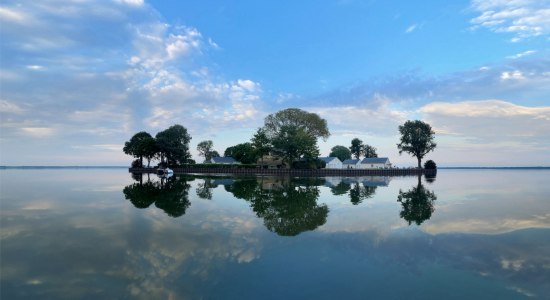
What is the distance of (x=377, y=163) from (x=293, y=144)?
50.0 meters

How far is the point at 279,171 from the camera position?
76875 millimetres

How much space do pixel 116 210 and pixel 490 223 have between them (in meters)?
15.4

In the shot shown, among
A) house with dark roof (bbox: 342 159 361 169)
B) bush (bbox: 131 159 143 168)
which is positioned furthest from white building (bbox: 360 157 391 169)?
bush (bbox: 131 159 143 168)

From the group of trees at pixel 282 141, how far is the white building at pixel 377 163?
1734 cm

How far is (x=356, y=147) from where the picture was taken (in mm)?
134250

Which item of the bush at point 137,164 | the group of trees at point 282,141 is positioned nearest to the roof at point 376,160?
the group of trees at point 282,141

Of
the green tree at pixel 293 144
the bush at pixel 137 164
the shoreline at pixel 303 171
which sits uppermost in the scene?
the green tree at pixel 293 144

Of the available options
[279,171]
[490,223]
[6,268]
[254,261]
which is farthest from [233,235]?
[279,171]


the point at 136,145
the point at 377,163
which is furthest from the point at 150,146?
the point at 377,163

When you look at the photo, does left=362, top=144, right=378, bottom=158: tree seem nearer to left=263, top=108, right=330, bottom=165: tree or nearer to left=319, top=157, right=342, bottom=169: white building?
left=319, top=157, right=342, bottom=169: white building

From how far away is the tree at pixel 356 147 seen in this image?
13400 centimetres

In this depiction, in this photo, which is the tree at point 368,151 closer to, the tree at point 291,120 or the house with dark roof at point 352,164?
the house with dark roof at point 352,164

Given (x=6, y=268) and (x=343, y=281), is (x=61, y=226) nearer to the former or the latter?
(x=6, y=268)

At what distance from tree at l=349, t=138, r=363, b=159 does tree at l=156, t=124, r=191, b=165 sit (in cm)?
6638
